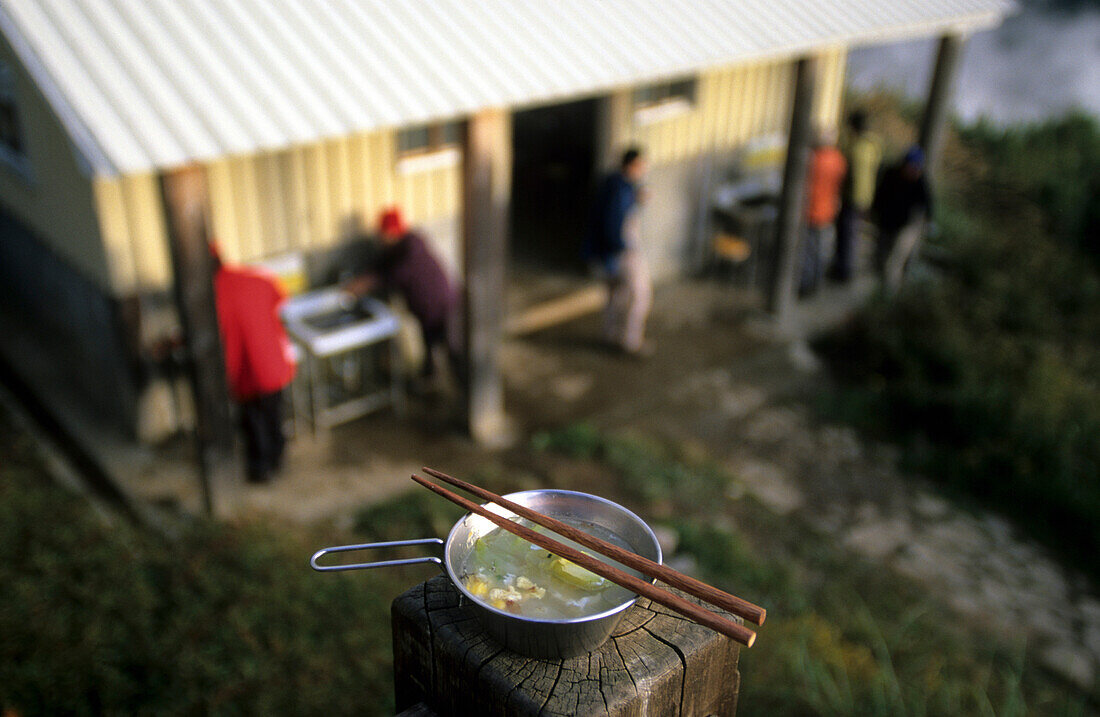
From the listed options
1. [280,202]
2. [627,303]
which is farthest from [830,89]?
[280,202]

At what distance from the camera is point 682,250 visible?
10633mm

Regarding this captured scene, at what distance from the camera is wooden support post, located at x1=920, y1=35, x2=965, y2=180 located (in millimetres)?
10148

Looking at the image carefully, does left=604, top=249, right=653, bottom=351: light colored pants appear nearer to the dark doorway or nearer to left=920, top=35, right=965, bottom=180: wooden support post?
the dark doorway

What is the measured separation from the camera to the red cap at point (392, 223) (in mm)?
6980

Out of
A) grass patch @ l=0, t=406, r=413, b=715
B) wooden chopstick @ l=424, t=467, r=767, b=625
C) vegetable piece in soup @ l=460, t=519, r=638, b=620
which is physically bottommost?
grass patch @ l=0, t=406, r=413, b=715

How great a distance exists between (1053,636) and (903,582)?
0.94 meters

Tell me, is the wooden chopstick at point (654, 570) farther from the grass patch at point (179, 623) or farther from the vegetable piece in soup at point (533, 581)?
the grass patch at point (179, 623)

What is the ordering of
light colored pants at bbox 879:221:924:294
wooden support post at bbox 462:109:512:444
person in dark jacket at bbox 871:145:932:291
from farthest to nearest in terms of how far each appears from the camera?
light colored pants at bbox 879:221:924:294, person in dark jacket at bbox 871:145:932:291, wooden support post at bbox 462:109:512:444

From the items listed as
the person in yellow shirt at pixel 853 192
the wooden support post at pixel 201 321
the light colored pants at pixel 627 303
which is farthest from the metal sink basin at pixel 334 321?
the person in yellow shirt at pixel 853 192

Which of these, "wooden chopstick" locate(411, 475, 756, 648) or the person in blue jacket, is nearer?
"wooden chopstick" locate(411, 475, 756, 648)

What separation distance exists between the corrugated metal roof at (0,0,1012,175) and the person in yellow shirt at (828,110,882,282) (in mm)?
2786

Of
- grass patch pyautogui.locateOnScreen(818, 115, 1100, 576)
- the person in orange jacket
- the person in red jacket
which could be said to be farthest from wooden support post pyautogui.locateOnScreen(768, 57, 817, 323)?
the person in red jacket

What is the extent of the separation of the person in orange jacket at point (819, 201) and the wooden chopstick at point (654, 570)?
8.76 meters

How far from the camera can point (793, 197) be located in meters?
9.01
